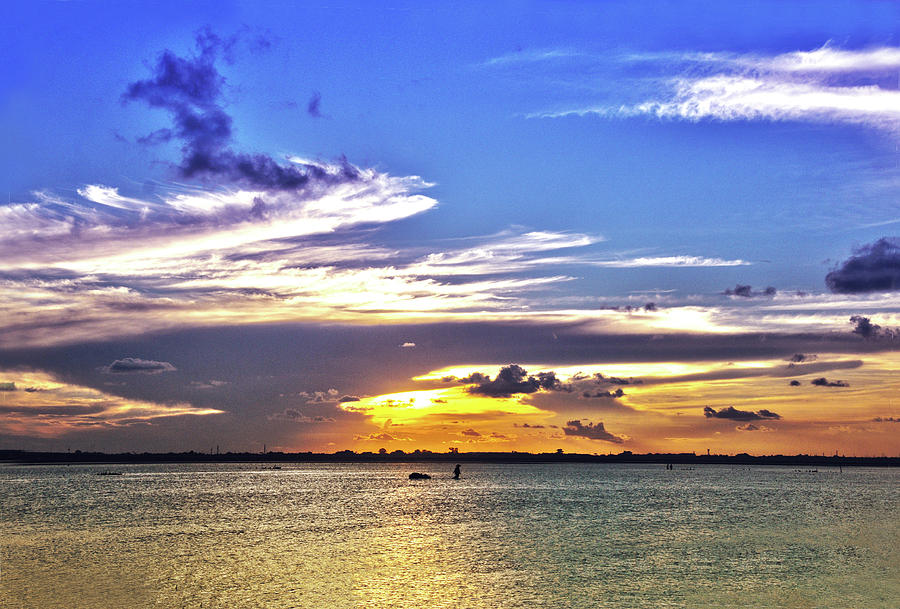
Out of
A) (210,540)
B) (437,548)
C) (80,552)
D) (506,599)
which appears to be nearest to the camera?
(506,599)

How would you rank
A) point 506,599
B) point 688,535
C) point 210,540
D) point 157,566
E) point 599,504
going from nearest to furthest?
point 506,599 < point 157,566 < point 210,540 < point 688,535 < point 599,504

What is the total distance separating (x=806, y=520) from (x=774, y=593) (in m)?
59.3

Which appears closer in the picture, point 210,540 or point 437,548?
point 437,548

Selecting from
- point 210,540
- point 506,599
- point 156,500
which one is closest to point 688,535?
point 506,599

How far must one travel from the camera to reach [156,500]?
463ft

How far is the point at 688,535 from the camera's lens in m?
78.3

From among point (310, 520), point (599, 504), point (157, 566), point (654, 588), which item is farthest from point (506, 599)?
point (599, 504)

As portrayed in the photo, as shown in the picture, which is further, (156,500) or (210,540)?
(156,500)

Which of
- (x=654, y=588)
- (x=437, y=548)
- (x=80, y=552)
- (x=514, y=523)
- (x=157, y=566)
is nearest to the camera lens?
(x=654, y=588)

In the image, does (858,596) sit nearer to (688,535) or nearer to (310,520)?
(688,535)

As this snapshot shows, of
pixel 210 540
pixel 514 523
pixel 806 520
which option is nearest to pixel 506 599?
pixel 210 540

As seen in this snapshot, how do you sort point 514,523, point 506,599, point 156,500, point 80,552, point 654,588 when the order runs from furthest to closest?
point 156,500, point 514,523, point 80,552, point 654,588, point 506,599

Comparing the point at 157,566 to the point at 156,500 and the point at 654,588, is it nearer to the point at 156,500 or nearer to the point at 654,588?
the point at 654,588

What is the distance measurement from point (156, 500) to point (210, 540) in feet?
249
